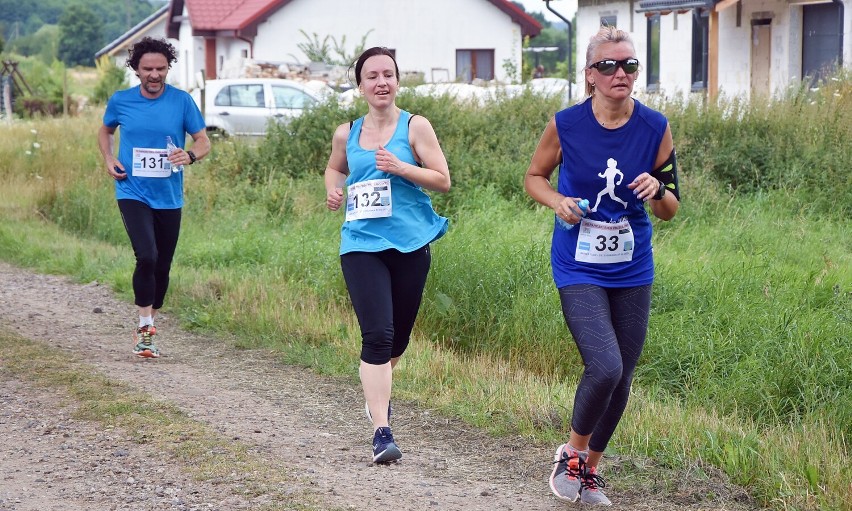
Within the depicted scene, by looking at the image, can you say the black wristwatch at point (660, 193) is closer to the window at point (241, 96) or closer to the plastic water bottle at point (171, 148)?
the plastic water bottle at point (171, 148)

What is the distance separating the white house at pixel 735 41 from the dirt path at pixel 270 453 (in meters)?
14.4

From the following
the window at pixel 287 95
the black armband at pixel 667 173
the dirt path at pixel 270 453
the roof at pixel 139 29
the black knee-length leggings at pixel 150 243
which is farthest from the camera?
the roof at pixel 139 29

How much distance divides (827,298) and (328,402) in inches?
149

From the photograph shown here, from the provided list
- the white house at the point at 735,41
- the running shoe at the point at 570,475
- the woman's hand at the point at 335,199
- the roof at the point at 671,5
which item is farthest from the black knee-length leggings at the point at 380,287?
the roof at the point at 671,5

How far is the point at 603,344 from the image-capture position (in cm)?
482

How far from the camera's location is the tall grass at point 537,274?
652 centimetres

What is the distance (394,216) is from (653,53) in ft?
78.5

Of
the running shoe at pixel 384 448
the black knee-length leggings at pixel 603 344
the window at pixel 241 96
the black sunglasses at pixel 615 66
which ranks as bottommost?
the running shoe at pixel 384 448

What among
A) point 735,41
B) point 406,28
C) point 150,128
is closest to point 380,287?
point 150,128

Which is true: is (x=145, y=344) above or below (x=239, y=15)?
below

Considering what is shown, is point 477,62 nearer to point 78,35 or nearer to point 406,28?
point 406,28

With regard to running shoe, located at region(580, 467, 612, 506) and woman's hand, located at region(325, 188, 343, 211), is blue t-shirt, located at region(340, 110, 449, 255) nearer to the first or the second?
woman's hand, located at region(325, 188, 343, 211)

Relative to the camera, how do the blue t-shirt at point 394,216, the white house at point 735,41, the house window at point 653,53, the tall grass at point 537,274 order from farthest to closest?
1. the house window at point 653,53
2. the white house at point 735,41
3. the tall grass at point 537,274
4. the blue t-shirt at point 394,216

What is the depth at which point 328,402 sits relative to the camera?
23.9 ft
